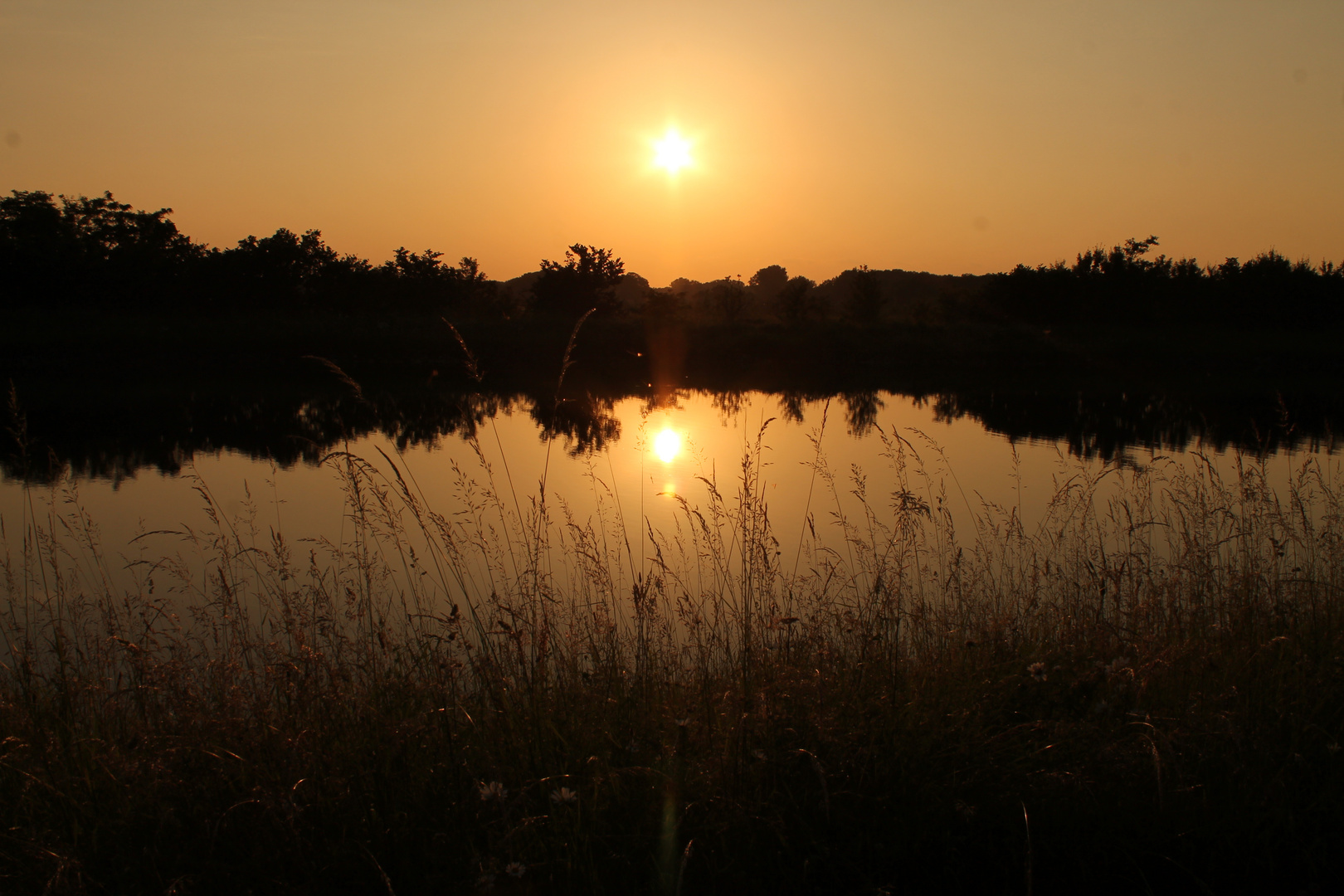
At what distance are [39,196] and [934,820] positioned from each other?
62107mm

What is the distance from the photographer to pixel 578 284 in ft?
145

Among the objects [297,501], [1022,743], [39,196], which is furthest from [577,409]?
[39,196]

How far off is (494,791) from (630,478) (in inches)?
306

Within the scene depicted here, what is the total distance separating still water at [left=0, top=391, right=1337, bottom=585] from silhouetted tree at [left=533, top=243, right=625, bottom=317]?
86.9ft

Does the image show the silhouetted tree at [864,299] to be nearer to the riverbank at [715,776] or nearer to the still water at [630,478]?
the still water at [630,478]

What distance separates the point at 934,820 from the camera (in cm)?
227

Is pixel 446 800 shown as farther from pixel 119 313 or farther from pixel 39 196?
pixel 39 196

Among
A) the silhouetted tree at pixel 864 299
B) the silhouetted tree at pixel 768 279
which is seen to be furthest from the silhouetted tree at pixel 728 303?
the silhouetted tree at pixel 768 279

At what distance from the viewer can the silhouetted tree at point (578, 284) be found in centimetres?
4338

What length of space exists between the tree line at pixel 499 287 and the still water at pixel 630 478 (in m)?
26.4

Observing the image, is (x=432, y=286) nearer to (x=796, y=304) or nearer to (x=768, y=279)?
(x=796, y=304)

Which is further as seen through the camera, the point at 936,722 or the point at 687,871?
the point at 936,722

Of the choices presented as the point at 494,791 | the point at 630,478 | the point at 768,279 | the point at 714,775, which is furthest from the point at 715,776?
the point at 768,279

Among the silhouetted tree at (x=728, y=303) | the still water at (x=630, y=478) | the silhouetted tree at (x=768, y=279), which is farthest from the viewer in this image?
the silhouetted tree at (x=768, y=279)
